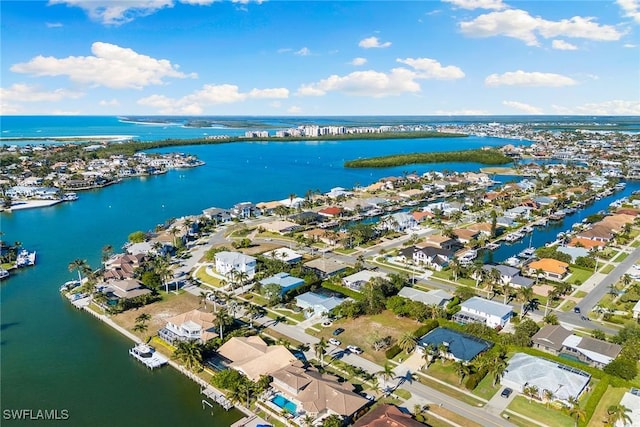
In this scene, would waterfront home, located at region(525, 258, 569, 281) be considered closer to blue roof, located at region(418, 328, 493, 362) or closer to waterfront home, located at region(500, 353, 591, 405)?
blue roof, located at region(418, 328, 493, 362)

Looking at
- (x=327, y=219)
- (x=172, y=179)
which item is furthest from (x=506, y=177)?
(x=172, y=179)

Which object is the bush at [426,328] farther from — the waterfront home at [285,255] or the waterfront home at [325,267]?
the waterfront home at [285,255]

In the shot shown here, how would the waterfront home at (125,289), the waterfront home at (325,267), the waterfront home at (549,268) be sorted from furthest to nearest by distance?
the waterfront home at (325,267)
the waterfront home at (549,268)
the waterfront home at (125,289)

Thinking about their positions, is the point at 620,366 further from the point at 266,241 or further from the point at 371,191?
the point at 371,191

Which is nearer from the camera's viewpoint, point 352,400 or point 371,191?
point 352,400

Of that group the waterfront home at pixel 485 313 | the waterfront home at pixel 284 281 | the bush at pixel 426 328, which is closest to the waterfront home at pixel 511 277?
the waterfront home at pixel 485 313

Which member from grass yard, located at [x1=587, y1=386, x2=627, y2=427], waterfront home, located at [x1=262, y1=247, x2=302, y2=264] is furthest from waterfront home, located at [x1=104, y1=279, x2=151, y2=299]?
grass yard, located at [x1=587, y1=386, x2=627, y2=427]
